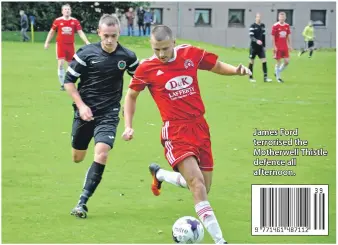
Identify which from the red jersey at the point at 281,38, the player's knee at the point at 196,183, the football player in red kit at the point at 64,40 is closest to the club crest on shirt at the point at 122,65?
the player's knee at the point at 196,183

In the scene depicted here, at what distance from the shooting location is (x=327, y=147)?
1476 centimetres

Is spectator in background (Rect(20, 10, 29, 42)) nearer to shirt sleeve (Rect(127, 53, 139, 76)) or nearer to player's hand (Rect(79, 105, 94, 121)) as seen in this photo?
shirt sleeve (Rect(127, 53, 139, 76))

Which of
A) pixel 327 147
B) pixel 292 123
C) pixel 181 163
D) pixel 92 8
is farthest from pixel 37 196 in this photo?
pixel 92 8

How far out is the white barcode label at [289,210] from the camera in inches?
321

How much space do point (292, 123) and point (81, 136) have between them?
805cm

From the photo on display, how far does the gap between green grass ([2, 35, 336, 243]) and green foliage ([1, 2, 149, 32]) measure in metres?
26.2

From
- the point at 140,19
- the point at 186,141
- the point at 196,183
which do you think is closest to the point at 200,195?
the point at 196,183

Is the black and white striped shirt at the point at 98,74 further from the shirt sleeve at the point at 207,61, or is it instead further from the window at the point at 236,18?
the window at the point at 236,18

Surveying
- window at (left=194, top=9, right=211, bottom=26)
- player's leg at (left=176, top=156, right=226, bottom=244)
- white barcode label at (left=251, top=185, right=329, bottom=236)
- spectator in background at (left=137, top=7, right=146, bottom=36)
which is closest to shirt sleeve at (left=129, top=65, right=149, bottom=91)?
player's leg at (left=176, top=156, right=226, bottom=244)

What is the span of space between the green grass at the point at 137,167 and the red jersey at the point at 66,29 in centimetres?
140

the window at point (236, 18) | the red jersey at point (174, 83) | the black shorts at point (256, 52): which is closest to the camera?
the red jersey at point (174, 83)

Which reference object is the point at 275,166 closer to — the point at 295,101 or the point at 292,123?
the point at 292,123

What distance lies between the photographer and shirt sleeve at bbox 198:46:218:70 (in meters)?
9.19

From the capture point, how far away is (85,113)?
968 centimetres
